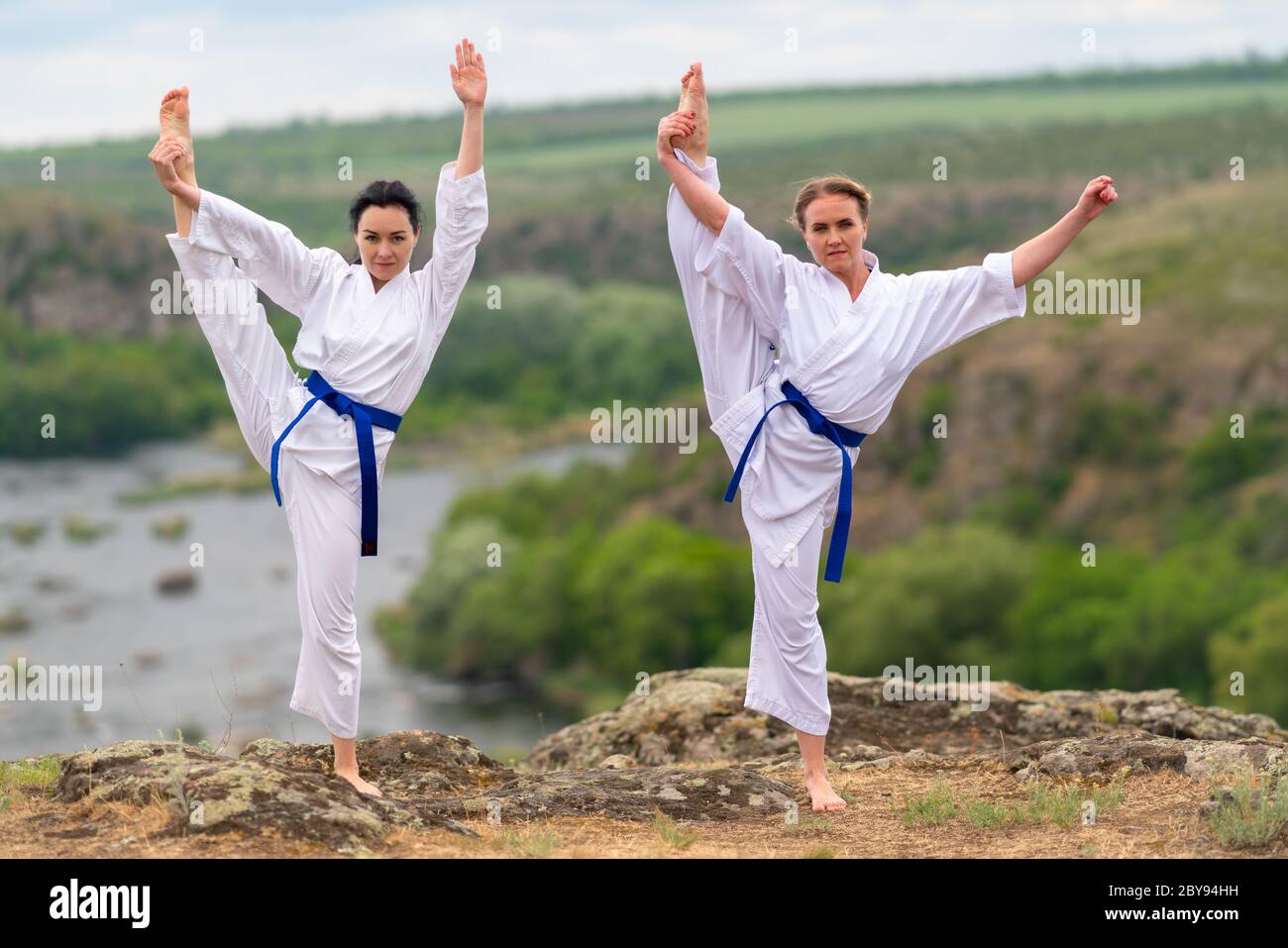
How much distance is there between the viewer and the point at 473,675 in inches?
3169

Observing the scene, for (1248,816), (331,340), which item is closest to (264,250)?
(331,340)

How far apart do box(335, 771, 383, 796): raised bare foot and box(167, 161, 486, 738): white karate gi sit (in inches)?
9.6

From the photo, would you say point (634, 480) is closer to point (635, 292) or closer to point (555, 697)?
point (555, 697)

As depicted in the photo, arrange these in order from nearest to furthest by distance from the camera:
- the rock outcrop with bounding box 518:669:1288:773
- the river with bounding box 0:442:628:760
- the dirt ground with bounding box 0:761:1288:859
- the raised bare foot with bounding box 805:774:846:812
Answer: the dirt ground with bounding box 0:761:1288:859 → the raised bare foot with bounding box 805:774:846:812 → the rock outcrop with bounding box 518:669:1288:773 → the river with bounding box 0:442:628:760

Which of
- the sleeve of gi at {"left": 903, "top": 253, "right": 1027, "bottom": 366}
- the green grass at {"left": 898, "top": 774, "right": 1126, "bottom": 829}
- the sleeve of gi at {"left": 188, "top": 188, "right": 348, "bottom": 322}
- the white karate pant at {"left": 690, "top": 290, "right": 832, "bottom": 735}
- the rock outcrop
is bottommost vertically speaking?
the rock outcrop

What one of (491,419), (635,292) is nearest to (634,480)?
(491,419)

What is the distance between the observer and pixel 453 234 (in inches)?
293

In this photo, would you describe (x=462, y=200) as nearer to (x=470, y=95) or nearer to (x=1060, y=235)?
(x=470, y=95)

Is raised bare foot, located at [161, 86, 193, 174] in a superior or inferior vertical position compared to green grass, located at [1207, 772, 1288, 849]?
superior

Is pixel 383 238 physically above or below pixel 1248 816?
above

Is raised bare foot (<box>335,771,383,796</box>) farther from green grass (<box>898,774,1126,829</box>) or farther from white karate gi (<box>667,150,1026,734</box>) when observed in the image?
green grass (<box>898,774,1126,829</box>)

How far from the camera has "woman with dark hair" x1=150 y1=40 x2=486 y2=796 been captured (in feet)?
23.9

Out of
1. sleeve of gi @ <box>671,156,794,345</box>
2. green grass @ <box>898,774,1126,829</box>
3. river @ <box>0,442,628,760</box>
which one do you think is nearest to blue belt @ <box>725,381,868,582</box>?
sleeve of gi @ <box>671,156,794,345</box>

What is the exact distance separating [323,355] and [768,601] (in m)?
2.26
